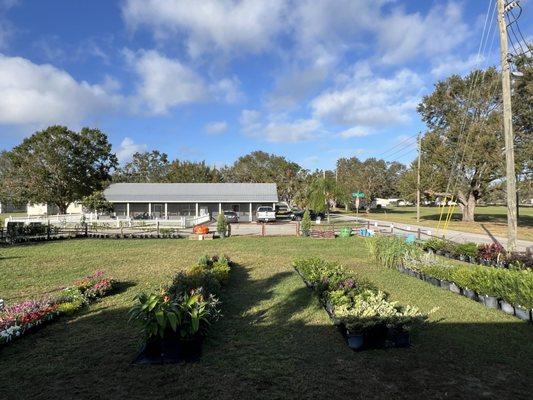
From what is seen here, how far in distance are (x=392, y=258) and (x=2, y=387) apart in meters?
12.0

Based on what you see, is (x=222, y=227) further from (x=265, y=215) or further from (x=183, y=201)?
(x=183, y=201)

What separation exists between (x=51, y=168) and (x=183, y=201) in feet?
51.7

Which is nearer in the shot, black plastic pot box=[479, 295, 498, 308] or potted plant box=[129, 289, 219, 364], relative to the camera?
potted plant box=[129, 289, 219, 364]

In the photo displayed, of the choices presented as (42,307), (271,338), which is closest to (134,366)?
(271,338)

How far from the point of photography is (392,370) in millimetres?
5445

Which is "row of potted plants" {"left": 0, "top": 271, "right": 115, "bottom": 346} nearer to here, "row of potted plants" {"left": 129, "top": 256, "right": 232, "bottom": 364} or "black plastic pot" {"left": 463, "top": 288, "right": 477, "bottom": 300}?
"row of potted plants" {"left": 129, "top": 256, "right": 232, "bottom": 364}

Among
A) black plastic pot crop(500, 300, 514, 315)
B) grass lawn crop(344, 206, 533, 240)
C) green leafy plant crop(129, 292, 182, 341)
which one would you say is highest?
green leafy plant crop(129, 292, 182, 341)

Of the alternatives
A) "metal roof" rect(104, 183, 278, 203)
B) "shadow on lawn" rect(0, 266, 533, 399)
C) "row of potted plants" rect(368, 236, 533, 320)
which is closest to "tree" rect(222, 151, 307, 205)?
"metal roof" rect(104, 183, 278, 203)

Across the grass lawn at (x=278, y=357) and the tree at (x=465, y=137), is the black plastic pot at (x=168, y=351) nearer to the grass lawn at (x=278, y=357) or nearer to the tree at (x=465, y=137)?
the grass lawn at (x=278, y=357)

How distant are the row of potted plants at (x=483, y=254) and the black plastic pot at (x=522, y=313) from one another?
3.68 meters

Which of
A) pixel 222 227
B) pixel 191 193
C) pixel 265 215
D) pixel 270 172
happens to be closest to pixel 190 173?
pixel 270 172

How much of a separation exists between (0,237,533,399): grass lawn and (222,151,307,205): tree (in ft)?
187

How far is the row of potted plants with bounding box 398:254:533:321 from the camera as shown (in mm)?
7738

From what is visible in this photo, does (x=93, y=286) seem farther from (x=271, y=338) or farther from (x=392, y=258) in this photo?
(x=392, y=258)
